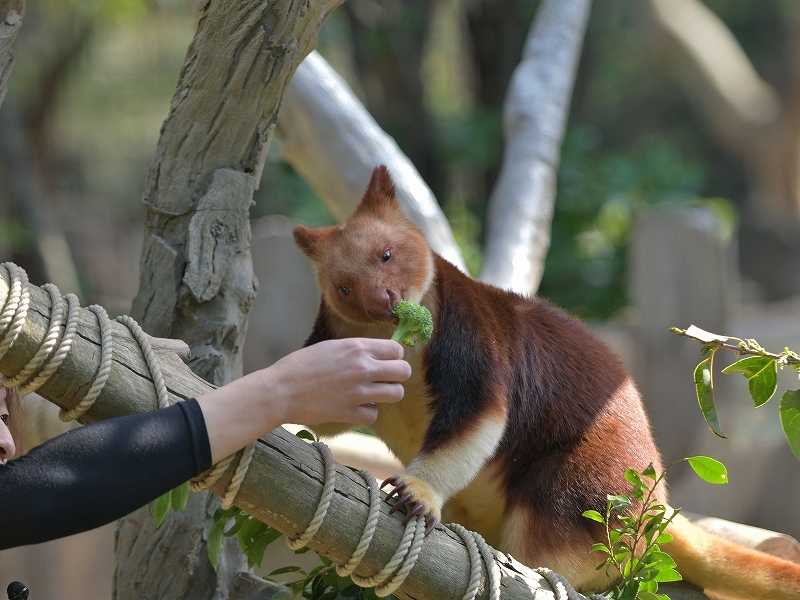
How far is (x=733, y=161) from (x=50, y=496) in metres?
13.2

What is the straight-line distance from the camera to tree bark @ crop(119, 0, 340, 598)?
7.74ft

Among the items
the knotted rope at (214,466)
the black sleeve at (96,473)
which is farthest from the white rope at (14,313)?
the black sleeve at (96,473)

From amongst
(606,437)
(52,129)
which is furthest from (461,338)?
(52,129)

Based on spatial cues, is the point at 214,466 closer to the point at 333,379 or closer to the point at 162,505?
the point at 333,379

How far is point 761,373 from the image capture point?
5.86 ft

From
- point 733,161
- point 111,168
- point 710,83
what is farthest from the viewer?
point 733,161

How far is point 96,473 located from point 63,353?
0.80ft

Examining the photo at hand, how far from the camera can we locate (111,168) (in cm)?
1054

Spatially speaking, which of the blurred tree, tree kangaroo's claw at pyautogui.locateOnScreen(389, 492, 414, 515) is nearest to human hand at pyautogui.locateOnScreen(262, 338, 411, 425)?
tree kangaroo's claw at pyautogui.locateOnScreen(389, 492, 414, 515)

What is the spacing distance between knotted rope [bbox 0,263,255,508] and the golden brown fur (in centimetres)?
62

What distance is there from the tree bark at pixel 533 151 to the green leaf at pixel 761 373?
1.82 m

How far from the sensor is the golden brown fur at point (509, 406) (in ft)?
7.22

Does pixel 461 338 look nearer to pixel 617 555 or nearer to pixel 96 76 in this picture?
pixel 617 555

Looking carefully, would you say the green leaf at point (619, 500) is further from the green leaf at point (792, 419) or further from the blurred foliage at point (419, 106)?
the blurred foliage at point (419, 106)
